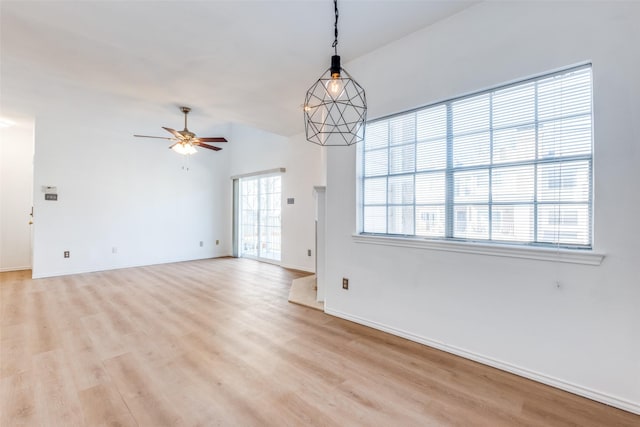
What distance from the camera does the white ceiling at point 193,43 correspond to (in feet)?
7.22

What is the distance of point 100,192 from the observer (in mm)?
5477

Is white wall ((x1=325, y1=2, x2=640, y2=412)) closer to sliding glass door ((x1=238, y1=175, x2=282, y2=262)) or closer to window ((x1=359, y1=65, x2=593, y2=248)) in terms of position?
window ((x1=359, y1=65, x2=593, y2=248))

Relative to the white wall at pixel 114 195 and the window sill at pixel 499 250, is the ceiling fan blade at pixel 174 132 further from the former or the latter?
the window sill at pixel 499 250

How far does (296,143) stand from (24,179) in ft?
18.4

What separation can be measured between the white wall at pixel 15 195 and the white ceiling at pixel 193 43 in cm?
217

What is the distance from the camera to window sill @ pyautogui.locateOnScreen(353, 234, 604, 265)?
174cm

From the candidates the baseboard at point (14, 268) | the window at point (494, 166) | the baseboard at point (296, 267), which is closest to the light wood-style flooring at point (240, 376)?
the window at point (494, 166)

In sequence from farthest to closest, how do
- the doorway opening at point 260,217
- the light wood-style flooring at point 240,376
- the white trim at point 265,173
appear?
1. the doorway opening at point 260,217
2. the white trim at point 265,173
3. the light wood-style flooring at point 240,376

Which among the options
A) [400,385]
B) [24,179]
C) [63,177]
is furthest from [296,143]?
[24,179]

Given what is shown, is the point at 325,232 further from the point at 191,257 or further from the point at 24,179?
the point at 24,179

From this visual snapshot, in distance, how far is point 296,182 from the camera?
574 cm

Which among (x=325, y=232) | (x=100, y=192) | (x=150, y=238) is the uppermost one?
(x=100, y=192)

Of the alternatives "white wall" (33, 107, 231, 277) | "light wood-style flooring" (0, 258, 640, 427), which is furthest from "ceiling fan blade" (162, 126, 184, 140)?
"light wood-style flooring" (0, 258, 640, 427)

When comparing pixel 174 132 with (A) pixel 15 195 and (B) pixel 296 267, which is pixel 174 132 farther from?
(A) pixel 15 195
